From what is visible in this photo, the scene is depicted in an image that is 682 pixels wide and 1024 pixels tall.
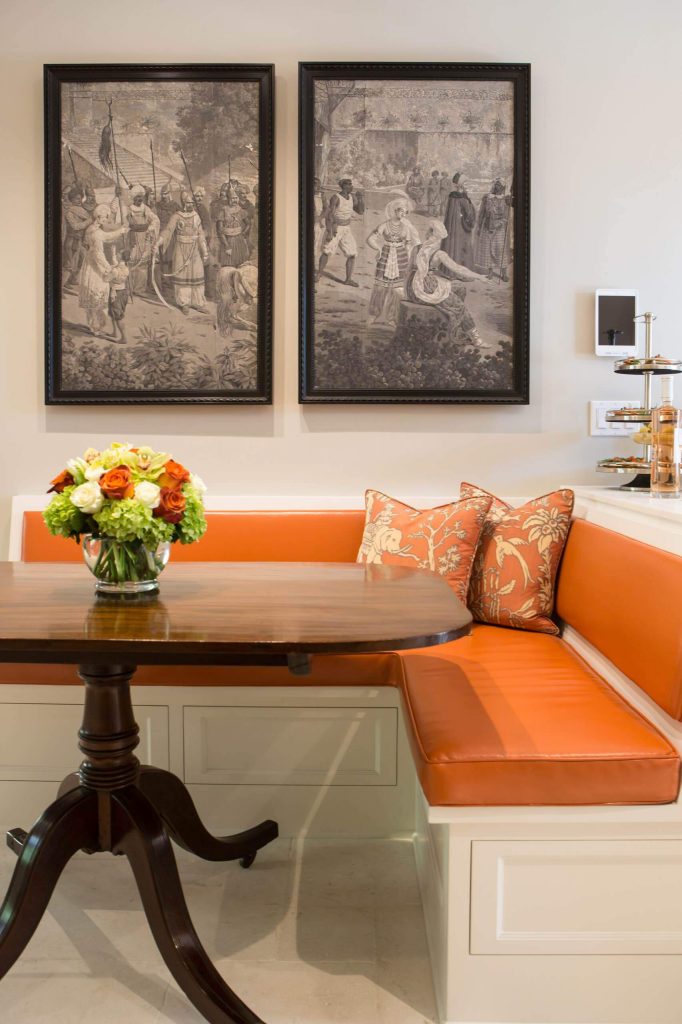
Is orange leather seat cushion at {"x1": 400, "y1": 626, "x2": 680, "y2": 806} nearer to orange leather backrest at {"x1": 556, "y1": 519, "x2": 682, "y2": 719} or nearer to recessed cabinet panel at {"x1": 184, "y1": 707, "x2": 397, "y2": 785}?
orange leather backrest at {"x1": 556, "y1": 519, "x2": 682, "y2": 719}

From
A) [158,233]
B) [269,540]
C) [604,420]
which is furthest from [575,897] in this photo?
[158,233]

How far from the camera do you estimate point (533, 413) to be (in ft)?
9.11

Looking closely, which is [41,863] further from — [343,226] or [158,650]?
[343,226]

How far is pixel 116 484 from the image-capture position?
Result: 5.04ft

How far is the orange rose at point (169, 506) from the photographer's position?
1575 mm

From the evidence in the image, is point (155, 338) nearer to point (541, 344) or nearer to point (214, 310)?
point (214, 310)

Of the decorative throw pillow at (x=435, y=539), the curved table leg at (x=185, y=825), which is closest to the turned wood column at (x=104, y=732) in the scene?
the curved table leg at (x=185, y=825)

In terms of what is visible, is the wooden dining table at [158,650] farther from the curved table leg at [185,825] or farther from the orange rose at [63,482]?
the orange rose at [63,482]

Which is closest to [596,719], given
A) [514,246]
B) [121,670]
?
[121,670]

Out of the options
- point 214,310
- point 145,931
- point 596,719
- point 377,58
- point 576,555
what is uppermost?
point 377,58

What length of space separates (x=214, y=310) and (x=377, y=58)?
98cm

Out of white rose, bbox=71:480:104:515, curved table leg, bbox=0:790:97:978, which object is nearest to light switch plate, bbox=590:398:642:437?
white rose, bbox=71:480:104:515

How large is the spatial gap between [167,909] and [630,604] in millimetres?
1148

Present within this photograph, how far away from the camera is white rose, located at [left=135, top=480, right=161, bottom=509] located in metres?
1.54
